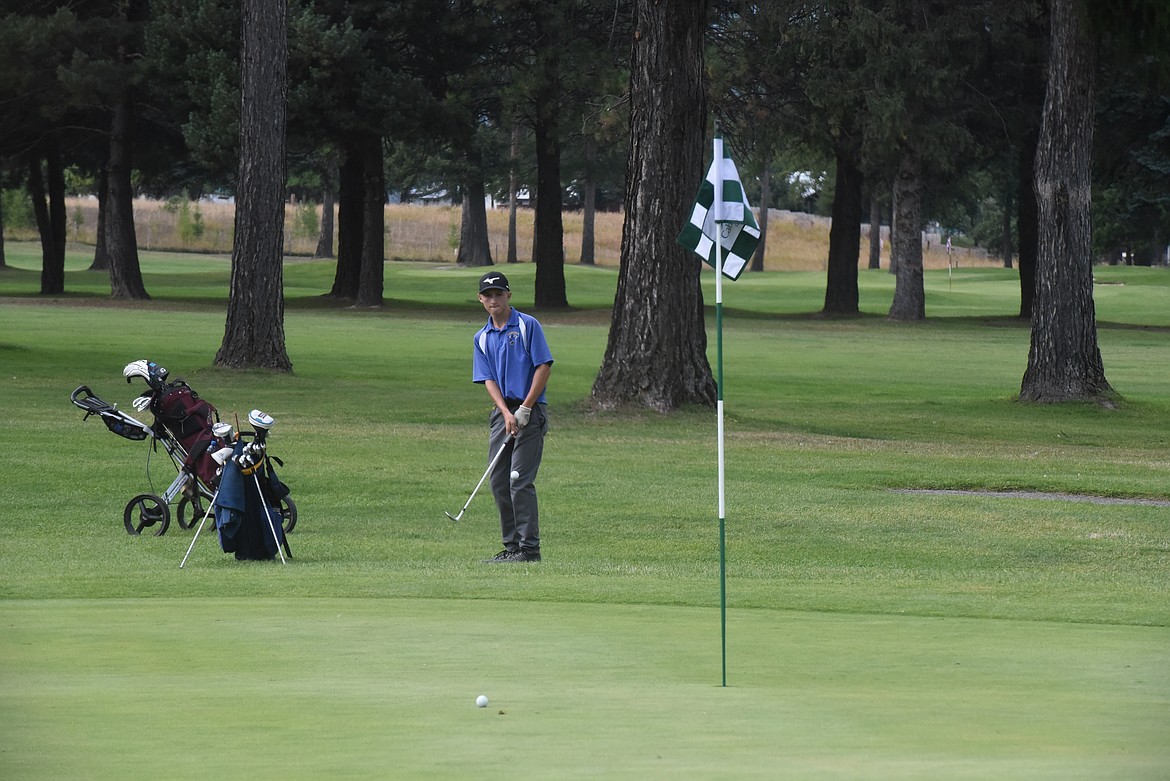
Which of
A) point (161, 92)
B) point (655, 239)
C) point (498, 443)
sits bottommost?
point (498, 443)

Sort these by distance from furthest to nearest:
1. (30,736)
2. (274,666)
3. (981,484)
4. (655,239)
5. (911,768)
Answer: (655,239), (981,484), (274,666), (30,736), (911,768)

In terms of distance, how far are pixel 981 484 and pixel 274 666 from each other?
40.1ft

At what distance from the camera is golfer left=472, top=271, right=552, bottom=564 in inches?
484

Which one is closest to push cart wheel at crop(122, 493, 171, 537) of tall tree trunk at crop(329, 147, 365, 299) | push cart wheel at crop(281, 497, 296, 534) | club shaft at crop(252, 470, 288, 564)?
push cart wheel at crop(281, 497, 296, 534)

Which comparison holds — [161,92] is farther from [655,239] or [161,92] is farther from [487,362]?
[487,362]

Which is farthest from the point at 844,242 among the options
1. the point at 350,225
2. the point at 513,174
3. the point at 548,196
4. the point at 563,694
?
the point at 563,694

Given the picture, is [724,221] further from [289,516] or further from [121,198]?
[121,198]

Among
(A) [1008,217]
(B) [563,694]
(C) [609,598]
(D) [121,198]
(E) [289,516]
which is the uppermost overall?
(A) [1008,217]

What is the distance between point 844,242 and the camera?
190 feet

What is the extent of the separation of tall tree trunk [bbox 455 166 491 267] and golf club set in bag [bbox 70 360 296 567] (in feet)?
234

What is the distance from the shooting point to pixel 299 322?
47.9m

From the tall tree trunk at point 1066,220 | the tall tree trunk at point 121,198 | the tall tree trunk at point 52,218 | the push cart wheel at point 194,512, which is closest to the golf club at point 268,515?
the push cart wheel at point 194,512

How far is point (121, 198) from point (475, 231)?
127 ft

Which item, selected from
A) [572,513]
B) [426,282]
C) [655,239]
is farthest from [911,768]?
[426,282]
